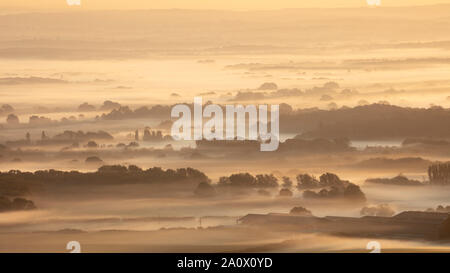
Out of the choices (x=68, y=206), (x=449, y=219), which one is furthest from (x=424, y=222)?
(x=68, y=206)

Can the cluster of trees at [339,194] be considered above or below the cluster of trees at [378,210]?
above

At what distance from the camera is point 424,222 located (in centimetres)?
8162

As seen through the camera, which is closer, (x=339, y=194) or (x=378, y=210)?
(x=378, y=210)

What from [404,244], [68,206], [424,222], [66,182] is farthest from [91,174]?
[404,244]

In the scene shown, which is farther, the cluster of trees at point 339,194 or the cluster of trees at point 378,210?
the cluster of trees at point 339,194

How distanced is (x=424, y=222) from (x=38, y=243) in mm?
32008

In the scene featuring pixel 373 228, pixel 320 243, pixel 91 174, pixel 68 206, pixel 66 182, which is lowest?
pixel 320 243

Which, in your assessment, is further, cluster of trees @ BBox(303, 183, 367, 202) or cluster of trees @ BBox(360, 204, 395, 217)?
cluster of trees @ BBox(303, 183, 367, 202)

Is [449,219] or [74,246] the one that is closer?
[74,246]

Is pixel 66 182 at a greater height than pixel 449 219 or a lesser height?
greater

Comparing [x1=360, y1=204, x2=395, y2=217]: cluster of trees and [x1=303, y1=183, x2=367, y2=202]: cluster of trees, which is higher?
[x1=303, y1=183, x2=367, y2=202]: cluster of trees

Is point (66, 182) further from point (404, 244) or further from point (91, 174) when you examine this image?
point (404, 244)
